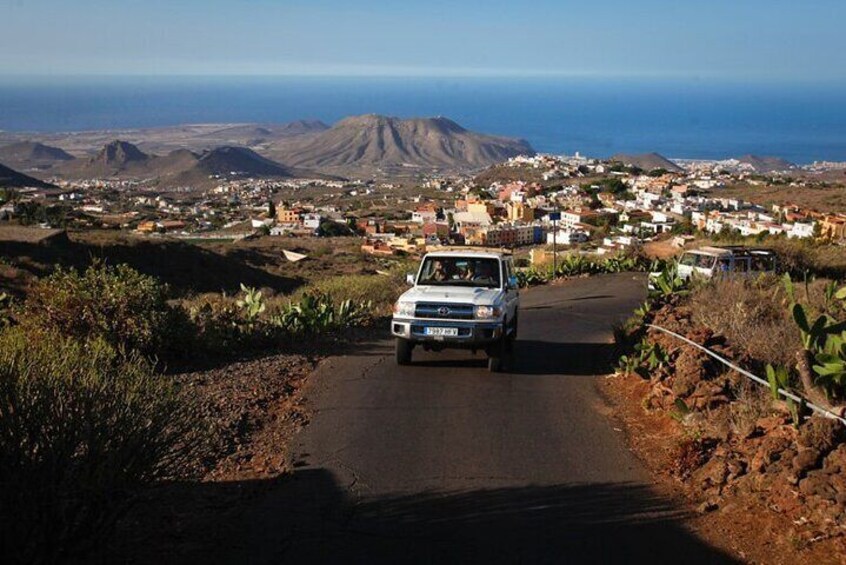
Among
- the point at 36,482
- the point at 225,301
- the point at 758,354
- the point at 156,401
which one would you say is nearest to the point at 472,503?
the point at 156,401

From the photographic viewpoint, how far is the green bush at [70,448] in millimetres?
4727

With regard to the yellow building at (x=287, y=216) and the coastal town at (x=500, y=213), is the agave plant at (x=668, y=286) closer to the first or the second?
the coastal town at (x=500, y=213)

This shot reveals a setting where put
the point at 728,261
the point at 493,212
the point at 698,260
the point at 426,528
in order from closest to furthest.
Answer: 1. the point at 426,528
2. the point at 728,261
3. the point at 698,260
4. the point at 493,212

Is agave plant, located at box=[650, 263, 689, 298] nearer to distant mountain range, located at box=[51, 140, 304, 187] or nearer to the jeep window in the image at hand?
the jeep window

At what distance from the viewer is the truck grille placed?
1155cm

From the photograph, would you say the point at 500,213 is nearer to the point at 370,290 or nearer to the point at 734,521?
the point at 370,290

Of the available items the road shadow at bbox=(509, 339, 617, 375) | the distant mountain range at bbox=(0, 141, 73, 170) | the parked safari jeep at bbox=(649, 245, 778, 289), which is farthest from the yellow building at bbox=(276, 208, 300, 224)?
the distant mountain range at bbox=(0, 141, 73, 170)

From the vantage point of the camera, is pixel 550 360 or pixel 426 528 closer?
pixel 426 528

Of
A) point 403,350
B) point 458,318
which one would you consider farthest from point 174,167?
point 458,318

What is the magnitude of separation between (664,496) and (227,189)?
137399 millimetres

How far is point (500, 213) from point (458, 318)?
5497 cm

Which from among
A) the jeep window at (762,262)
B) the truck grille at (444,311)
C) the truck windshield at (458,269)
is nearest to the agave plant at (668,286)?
the truck windshield at (458,269)

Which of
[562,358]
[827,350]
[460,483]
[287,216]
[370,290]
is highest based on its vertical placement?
[827,350]

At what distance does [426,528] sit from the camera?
6.14 meters
